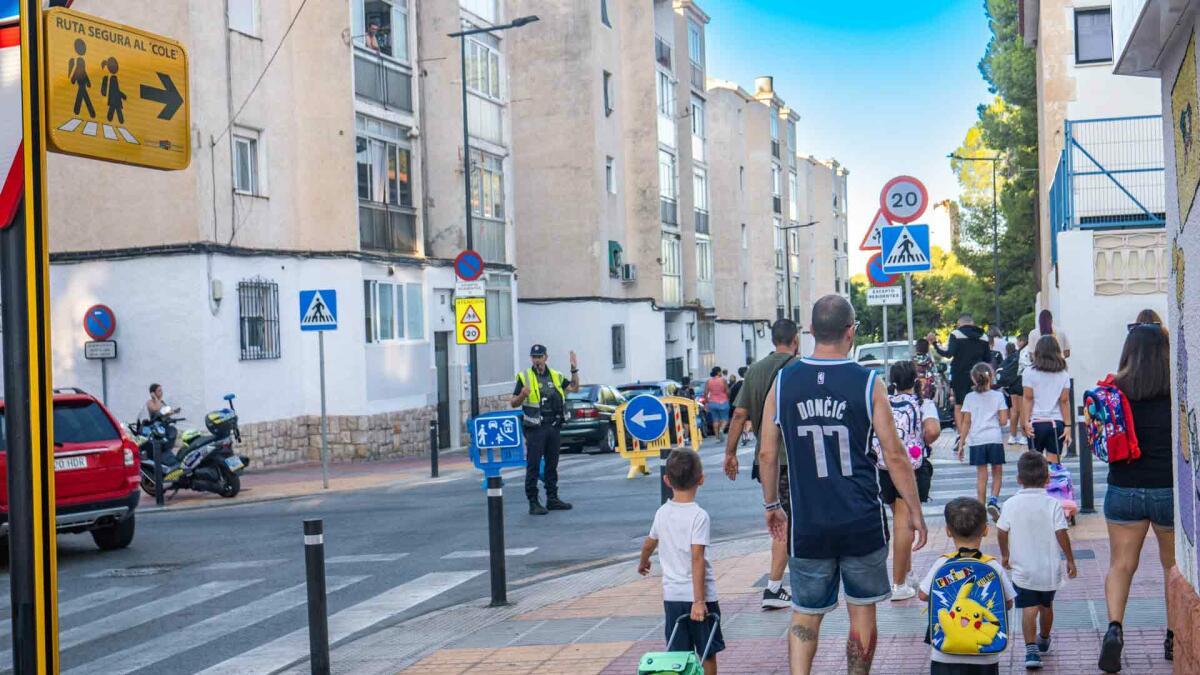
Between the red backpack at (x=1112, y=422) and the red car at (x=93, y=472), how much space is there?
1045cm

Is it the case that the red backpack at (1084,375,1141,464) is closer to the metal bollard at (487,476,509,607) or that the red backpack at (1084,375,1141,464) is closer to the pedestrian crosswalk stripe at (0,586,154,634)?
the metal bollard at (487,476,509,607)

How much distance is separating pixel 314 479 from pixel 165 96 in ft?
66.9

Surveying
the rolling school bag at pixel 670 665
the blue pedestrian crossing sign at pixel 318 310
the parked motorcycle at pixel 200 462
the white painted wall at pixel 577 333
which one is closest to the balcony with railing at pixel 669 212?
the white painted wall at pixel 577 333

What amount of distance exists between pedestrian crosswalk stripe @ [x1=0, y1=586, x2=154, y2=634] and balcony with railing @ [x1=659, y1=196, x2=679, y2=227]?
41.5m

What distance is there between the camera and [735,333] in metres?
70.2

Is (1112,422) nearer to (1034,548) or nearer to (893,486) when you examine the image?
(1034,548)

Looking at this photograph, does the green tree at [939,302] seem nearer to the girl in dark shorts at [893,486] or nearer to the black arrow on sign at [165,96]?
the girl in dark shorts at [893,486]

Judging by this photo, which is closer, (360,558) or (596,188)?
(360,558)

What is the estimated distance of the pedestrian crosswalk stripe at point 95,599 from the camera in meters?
11.2

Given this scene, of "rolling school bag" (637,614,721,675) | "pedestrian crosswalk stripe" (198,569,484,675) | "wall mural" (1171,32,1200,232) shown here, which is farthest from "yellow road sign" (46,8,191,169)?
"pedestrian crosswalk stripe" (198,569,484,675)

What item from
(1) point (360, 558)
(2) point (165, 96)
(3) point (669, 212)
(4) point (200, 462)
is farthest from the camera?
(3) point (669, 212)

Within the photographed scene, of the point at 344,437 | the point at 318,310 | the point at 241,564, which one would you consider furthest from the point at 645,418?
the point at 344,437

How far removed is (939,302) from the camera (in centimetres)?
8194

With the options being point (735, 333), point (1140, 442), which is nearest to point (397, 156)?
point (1140, 442)
